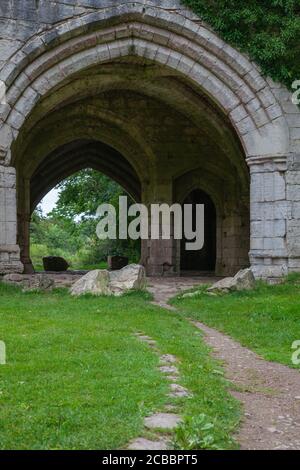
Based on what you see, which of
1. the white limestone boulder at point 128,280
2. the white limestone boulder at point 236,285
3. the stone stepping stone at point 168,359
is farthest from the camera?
the white limestone boulder at point 236,285

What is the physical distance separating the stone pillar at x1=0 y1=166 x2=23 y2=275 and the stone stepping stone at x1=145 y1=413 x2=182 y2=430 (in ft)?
24.9

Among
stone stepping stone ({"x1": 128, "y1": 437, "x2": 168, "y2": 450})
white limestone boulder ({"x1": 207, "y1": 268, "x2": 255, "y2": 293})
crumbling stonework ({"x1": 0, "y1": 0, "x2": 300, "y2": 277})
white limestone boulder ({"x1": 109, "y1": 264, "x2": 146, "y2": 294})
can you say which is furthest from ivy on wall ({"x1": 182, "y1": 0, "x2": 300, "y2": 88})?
stone stepping stone ({"x1": 128, "y1": 437, "x2": 168, "y2": 450})

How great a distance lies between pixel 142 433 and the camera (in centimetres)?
339

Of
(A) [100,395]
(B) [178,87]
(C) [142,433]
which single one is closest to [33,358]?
(A) [100,395]

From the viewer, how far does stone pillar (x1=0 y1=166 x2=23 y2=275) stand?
10.9m

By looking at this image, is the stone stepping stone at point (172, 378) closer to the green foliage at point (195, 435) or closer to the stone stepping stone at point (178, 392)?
the stone stepping stone at point (178, 392)

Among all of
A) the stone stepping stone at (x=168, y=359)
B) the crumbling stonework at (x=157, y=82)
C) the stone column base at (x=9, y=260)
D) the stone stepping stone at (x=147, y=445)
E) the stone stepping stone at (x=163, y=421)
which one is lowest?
the stone stepping stone at (x=147, y=445)

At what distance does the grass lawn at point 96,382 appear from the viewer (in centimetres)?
337

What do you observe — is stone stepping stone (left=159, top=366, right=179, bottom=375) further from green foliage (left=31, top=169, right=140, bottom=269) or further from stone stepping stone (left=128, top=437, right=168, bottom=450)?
green foliage (left=31, top=169, right=140, bottom=269)

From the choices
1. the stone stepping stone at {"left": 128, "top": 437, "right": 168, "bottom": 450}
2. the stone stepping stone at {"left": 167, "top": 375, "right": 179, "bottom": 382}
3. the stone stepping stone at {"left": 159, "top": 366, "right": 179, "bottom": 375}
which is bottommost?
the stone stepping stone at {"left": 128, "top": 437, "right": 168, "bottom": 450}

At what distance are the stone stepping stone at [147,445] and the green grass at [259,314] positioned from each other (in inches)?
102

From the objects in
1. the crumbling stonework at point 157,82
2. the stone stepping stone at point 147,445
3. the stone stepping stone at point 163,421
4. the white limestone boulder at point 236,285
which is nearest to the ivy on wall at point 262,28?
the crumbling stonework at point 157,82
